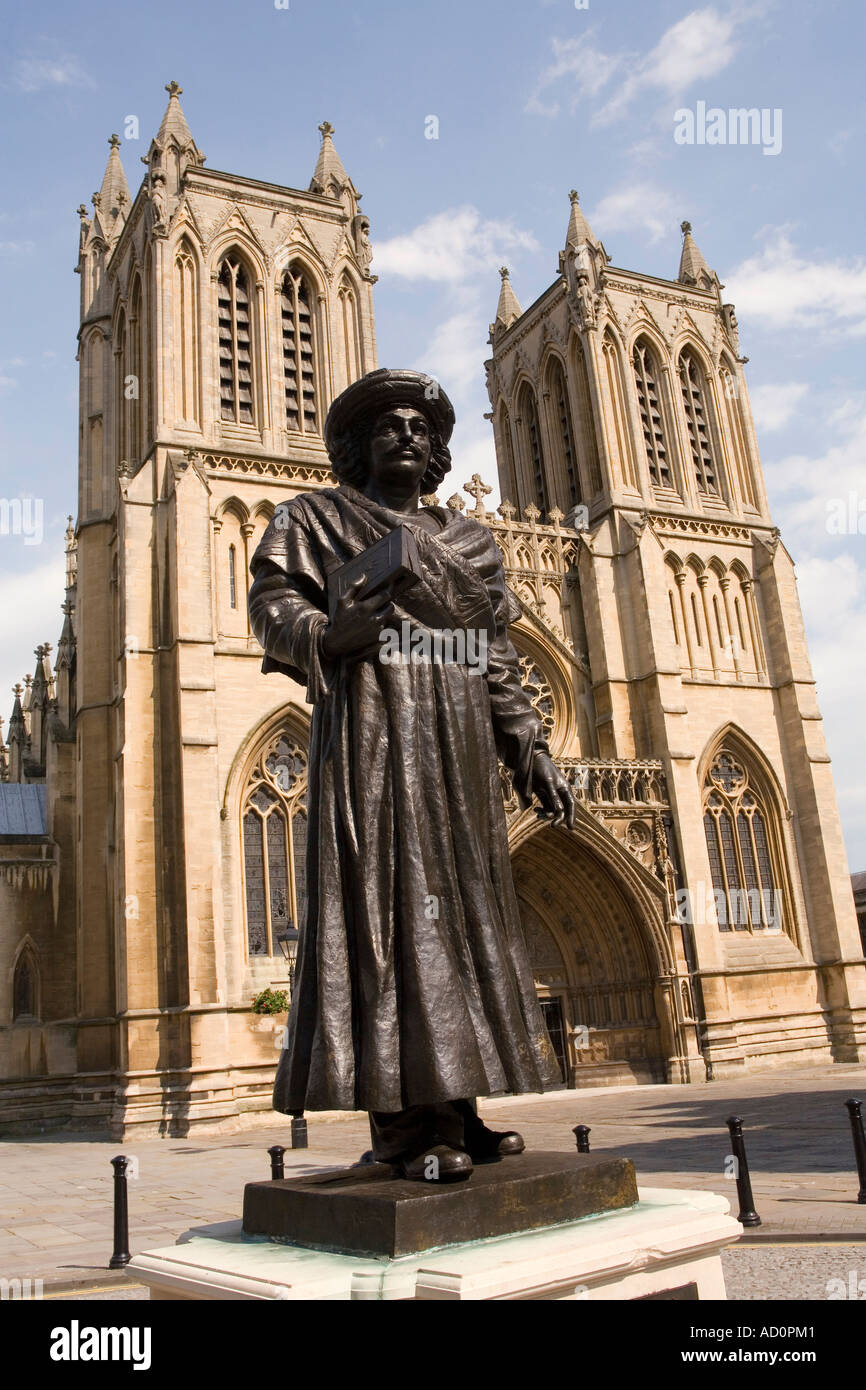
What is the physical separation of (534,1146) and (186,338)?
19.0 metres

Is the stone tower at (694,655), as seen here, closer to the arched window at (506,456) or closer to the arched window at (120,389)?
the arched window at (506,456)

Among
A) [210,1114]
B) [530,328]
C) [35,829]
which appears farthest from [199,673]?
[530,328]

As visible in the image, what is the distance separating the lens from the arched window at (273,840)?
21062 mm

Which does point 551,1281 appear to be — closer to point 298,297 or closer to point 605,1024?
point 605,1024

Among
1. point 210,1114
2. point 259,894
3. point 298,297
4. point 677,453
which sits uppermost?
point 298,297

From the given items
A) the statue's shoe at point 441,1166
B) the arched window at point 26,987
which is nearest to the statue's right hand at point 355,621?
the statue's shoe at point 441,1166

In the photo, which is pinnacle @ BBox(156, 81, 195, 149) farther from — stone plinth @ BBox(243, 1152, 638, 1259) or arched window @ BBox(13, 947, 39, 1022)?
stone plinth @ BBox(243, 1152, 638, 1259)

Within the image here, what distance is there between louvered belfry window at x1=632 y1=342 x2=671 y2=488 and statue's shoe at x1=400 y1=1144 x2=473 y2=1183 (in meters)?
28.5

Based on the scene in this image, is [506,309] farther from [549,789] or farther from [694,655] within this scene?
[549,789]

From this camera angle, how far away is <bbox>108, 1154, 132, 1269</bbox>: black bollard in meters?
6.91

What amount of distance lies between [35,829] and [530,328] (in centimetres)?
1966

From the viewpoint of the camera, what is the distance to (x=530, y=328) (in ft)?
110
